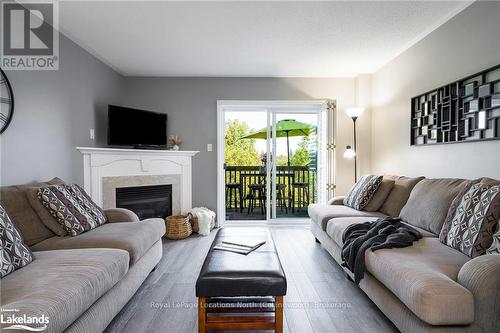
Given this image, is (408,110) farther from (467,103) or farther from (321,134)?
(321,134)

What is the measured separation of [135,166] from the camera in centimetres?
396

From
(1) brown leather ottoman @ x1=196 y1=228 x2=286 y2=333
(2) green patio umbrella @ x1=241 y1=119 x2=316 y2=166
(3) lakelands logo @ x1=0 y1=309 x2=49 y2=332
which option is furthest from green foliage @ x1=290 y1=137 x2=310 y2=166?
(3) lakelands logo @ x1=0 y1=309 x2=49 y2=332

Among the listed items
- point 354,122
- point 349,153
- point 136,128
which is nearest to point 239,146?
point 136,128

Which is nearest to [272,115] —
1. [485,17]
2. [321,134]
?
[321,134]

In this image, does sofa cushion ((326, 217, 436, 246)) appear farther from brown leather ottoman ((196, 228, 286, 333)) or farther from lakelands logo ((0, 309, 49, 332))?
lakelands logo ((0, 309, 49, 332))

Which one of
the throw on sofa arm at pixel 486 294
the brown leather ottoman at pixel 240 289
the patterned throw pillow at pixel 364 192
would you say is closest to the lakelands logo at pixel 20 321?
the brown leather ottoman at pixel 240 289

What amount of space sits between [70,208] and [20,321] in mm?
1363

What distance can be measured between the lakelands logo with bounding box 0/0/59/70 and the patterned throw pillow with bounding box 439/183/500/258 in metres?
3.72

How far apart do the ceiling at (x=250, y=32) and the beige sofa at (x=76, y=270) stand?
1795mm

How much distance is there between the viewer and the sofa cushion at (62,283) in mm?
1260

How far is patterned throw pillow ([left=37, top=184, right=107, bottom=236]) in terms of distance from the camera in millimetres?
2227

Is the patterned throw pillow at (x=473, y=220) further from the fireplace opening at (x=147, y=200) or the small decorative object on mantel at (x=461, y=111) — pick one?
the fireplace opening at (x=147, y=200)

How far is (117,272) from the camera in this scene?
72.2 inches

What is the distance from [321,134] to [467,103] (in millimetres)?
2348
